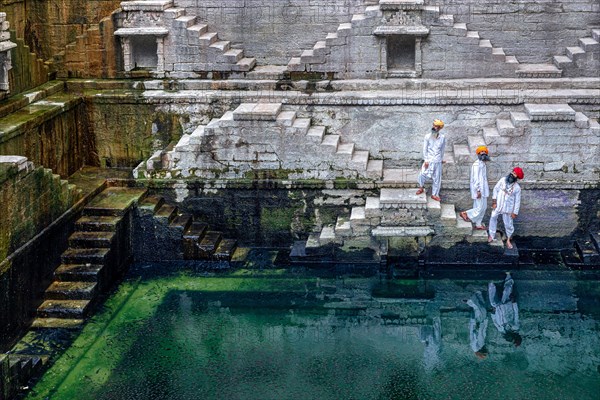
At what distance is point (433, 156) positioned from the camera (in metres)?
15.4

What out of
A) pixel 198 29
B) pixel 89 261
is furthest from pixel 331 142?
pixel 89 261

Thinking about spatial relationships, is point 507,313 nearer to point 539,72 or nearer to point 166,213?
point 539,72

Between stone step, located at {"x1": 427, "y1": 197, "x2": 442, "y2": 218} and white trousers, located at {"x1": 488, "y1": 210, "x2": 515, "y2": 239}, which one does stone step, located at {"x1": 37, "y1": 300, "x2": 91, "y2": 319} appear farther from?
white trousers, located at {"x1": 488, "y1": 210, "x2": 515, "y2": 239}

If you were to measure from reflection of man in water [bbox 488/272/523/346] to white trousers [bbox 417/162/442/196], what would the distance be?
1673 millimetres

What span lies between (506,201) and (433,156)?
1.25m

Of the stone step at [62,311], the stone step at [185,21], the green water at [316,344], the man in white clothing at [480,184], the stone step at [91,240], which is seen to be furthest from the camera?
the stone step at [185,21]

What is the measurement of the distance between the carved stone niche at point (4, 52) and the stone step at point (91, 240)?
2647 millimetres

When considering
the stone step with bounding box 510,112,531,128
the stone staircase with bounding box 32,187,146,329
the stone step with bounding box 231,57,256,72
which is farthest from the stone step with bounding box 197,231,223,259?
the stone step with bounding box 510,112,531,128

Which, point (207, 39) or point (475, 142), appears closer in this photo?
point (475, 142)

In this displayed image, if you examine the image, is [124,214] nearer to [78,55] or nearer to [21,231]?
[21,231]

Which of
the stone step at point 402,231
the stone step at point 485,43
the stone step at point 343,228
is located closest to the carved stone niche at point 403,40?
the stone step at point 485,43

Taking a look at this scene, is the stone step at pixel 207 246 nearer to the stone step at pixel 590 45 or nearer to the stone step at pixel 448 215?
the stone step at pixel 448 215

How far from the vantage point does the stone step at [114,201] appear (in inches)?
614

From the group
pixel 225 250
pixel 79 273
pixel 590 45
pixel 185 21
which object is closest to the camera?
pixel 79 273
